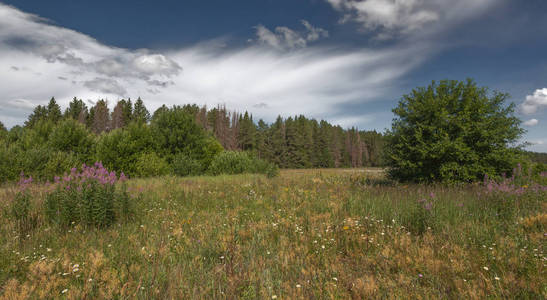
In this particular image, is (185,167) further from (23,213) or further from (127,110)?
(127,110)

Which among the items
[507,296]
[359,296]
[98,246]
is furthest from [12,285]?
[507,296]

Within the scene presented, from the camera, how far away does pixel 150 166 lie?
18.8 metres

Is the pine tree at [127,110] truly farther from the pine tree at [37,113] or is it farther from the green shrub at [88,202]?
the green shrub at [88,202]

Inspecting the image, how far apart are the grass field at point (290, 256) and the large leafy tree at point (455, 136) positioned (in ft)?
10.5

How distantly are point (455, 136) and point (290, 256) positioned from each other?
951 centimetres

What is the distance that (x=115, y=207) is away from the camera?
5625 millimetres

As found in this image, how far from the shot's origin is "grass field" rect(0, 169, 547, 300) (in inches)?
102

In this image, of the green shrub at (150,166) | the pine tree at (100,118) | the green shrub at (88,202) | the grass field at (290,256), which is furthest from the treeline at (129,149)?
the pine tree at (100,118)

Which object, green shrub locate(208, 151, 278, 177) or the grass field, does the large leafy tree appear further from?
green shrub locate(208, 151, 278, 177)

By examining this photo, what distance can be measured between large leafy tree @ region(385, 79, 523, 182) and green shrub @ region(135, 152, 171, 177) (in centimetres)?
1686

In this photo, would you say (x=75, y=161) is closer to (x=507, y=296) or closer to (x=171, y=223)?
(x=171, y=223)

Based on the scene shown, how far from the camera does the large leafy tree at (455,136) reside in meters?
8.93

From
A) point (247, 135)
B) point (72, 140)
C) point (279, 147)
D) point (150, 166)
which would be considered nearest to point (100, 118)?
point (247, 135)

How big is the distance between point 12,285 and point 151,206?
434 cm
